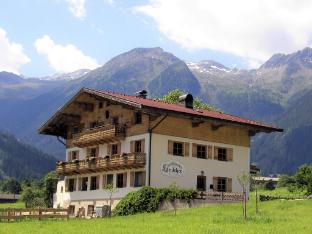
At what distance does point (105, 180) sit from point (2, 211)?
18.3m

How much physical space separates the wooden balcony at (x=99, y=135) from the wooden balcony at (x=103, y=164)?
1845 millimetres

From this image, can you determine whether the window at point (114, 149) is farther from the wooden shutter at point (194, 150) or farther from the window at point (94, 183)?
the wooden shutter at point (194, 150)

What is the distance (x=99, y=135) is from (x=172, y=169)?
901cm

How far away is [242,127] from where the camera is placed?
54.5 meters

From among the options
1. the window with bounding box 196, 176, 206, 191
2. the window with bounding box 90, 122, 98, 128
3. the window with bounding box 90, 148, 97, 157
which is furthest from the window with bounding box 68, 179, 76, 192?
the window with bounding box 196, 176, 206, 191

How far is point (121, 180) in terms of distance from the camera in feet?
175

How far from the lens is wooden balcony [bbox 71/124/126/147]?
53.2 metres

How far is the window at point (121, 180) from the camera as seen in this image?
52.5m

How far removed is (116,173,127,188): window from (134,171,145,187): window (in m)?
1.77

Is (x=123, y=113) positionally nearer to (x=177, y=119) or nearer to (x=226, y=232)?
(x=177, y=119)

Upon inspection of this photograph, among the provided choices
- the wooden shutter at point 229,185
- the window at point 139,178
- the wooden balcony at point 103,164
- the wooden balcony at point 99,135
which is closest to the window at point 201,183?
the wooden shutter at point 229,185

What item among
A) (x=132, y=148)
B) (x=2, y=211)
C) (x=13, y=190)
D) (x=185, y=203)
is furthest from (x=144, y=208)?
(x=13, y=190)

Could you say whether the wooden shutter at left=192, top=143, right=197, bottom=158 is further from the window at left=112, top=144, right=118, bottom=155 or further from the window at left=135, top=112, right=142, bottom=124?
the window at left=112, top=144, right=118, bottom=155

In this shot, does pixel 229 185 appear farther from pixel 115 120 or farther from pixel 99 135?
pixel 99 135
